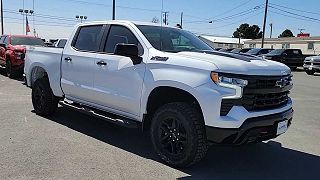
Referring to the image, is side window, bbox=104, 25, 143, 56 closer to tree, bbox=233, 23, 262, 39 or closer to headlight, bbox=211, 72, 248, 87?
headlight, bbox=211, 72, 248, 87

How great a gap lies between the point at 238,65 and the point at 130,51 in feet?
5.07

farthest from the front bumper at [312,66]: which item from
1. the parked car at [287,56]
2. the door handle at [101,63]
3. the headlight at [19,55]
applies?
the door handle at [101,63]

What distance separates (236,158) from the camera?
5.49 m

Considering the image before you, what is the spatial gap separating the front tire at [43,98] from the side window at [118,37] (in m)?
2.03

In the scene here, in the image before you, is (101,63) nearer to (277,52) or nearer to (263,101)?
(263,101)

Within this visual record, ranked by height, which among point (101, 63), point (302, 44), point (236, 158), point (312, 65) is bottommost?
point (236, 158)

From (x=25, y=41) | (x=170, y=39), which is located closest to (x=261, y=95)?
(x=170, y=39)

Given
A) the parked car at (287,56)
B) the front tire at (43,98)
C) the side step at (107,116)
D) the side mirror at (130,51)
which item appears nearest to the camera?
the side mirror at (130,51)

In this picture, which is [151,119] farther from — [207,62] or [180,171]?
[207,62]

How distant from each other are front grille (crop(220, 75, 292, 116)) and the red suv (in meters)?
11.5

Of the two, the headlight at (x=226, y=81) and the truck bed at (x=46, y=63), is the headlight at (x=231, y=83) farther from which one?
the truck bed at (x=46, y=63)

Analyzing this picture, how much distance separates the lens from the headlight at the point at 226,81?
4363mm

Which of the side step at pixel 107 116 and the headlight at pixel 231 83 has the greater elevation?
the headlight at pixel 231 83

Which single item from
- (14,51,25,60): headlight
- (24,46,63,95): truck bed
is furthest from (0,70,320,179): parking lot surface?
(14,51,25,60): headlight
